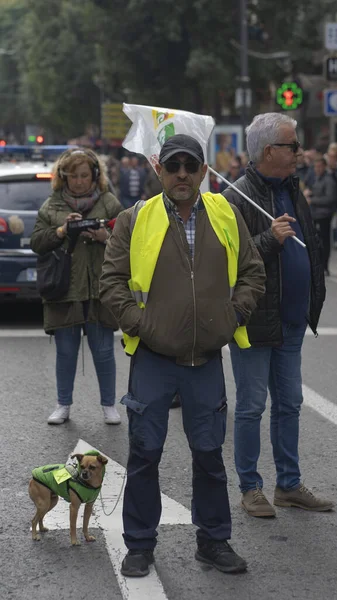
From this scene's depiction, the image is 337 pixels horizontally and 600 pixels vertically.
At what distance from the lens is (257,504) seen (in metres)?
5.87

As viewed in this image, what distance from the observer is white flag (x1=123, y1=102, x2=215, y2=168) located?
264 inches

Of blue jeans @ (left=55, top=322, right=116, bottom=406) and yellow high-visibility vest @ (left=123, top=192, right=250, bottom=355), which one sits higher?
yellow high-visibility vest @ (left=123, top=192, right=250, bottom=355)

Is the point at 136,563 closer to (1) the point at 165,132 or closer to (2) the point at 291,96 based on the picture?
(1) the point at 165,132

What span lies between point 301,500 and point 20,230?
723 centimetres

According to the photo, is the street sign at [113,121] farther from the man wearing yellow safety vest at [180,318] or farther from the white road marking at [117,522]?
the man wearing yellow safety vest at [180,318]

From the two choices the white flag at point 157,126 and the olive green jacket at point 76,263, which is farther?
the olive green jacket at point 76,263

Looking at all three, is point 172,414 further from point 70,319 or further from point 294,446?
point 294,446

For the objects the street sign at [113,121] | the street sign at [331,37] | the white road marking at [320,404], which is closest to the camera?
the white road marking at [320,404]

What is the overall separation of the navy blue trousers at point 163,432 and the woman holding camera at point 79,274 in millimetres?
2912

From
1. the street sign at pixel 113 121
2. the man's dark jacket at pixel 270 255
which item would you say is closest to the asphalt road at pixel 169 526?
the man's dark jacket at pixel 270 255

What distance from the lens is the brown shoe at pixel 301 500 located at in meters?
5.95

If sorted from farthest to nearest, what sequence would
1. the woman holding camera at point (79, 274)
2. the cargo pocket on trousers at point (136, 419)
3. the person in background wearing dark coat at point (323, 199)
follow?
the person in background wearing dark coat at point (323, 199) → the woman holding camera at point (79, 274) → the cargo pocket on trousers at point (136, 419)

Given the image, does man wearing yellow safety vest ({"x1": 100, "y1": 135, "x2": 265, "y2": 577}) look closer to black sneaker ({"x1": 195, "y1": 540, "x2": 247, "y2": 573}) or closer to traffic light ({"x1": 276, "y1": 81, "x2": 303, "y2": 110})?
black sneaker ({"x1": 195, "y1": 540, "x2": 247, "y2": 573})

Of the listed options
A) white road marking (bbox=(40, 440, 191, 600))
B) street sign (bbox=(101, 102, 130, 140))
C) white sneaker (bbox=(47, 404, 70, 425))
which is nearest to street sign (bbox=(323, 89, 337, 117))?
white sneaker (bbox=(47, 404, 70, 425))
